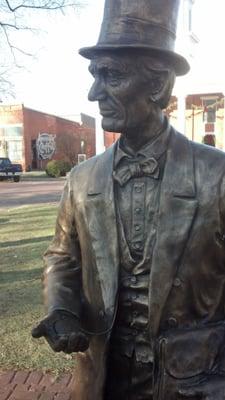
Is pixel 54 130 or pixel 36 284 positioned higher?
pixel 54 130

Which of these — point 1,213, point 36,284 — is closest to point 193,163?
point 36,284

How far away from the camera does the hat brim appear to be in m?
1.62

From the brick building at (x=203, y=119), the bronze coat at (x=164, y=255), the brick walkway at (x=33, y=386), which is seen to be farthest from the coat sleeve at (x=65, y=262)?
the brick building at (x=203, y=119)

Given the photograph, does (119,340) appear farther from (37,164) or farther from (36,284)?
(37,164)

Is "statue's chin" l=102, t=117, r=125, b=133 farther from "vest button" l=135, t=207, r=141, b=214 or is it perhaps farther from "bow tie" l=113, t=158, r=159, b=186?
"vest button" l=135, t=207, r=141, b=214

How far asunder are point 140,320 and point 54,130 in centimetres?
4306

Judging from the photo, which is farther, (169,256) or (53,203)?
(53,203)

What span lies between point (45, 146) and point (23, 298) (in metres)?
37.1

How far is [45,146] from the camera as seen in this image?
42.8m

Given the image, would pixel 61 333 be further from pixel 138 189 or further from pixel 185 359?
pixel 138 189

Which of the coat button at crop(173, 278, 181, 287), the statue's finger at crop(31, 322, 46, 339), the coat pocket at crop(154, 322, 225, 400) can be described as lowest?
the coat pocket at crop(154, 322, 225, 400)

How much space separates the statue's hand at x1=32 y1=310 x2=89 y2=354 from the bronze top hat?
929mm

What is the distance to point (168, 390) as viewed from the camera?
63.0 inches

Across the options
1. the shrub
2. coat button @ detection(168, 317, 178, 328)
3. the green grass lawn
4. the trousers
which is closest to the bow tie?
coat button @ detection(168, 317, 178, 328)
